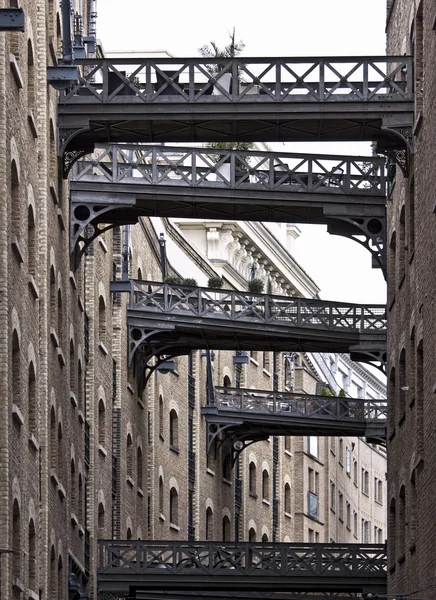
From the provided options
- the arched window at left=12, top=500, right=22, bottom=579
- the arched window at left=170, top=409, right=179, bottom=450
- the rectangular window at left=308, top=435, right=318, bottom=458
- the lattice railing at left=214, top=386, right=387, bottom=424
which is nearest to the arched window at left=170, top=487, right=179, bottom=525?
the arched window at left=170, top=409, right=179, bottom=450

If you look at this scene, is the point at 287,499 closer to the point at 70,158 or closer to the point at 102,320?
the point at 102,320

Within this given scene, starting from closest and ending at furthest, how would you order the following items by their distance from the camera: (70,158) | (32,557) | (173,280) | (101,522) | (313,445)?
(32,557) < (70,158) < (101,522) < (173,280) < (313,445)

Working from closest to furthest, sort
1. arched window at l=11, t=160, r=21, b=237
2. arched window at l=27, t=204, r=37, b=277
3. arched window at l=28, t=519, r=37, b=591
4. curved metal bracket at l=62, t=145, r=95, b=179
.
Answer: arched window at l=11, t=160, r=21, b=237 < arched window at l=28, t=519, r=37, b=591 < arched window at l=27, t=204, r=37, b=277 < curved metal bracket at l=62, t=145, r=95, b=179

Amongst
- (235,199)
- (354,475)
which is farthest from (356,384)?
(235,199)

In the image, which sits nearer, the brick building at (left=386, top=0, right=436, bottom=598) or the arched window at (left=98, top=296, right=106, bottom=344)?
the brick building at (left=386, top=0, right=436, bottom=598)

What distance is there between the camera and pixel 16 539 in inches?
1231

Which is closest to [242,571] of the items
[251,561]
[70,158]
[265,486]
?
[251,561]

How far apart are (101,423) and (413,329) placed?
13.8 metres

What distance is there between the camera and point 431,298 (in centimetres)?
3322

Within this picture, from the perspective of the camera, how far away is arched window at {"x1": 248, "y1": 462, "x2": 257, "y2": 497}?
231 feet

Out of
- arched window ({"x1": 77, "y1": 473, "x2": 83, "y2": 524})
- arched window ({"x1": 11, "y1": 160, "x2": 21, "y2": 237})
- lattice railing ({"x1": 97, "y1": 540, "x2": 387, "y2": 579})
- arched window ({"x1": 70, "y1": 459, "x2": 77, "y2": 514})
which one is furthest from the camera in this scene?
lattice railing ({"x1": 97, "y1": 540, "x2": 387, "y2": 579})

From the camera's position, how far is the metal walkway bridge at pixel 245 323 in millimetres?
49094

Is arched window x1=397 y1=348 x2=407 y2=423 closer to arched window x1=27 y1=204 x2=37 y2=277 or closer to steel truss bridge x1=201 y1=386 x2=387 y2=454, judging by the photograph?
arched window x1=27 y1=204 x2=37 y2=277

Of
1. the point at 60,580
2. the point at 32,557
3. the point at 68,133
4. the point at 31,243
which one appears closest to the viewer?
the point at 32,557
